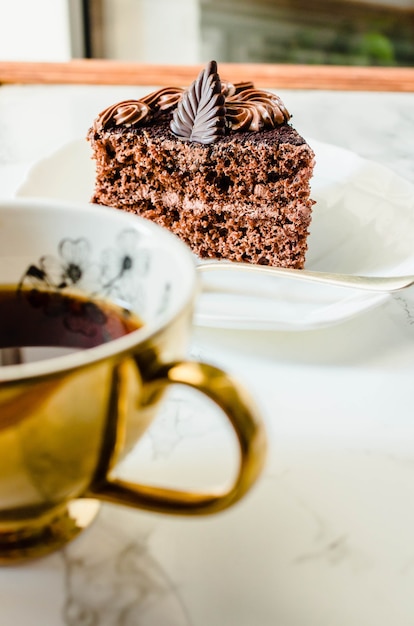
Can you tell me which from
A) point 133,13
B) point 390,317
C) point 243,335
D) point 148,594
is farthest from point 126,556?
point 133,13

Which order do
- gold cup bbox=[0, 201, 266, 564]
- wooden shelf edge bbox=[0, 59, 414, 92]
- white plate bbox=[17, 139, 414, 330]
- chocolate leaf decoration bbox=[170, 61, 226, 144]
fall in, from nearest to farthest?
gold cup bbox=[0, 201, 266, 564] → white plate bbox=[17, 139, 414, 330] → chocolate leaf decoration bbox=[170, 61, 226, 144] → wooden shelf edge bbox=[0, 59, 414, 92]

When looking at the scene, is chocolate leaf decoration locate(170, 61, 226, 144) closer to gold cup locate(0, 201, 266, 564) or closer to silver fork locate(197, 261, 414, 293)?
silver fork locate(197, 261, 414, 293)

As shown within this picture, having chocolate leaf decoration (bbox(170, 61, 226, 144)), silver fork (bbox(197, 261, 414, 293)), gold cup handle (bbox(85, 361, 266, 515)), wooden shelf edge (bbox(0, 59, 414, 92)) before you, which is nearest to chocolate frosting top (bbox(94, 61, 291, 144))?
chocolate leaf decoration (bbox(170, 61, 226, 144))

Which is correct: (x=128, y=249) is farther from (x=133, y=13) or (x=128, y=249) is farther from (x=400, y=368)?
(x=133, y=13)

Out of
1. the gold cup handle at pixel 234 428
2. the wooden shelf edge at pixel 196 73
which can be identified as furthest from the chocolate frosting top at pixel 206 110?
the gold cup handle at pixel 234 428

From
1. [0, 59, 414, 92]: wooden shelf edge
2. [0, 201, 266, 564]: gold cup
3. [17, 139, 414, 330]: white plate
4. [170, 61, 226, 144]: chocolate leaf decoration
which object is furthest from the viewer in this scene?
[0, 59, 414, 92]: wooden shelf edge

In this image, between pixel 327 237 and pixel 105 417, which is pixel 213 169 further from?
pixel 105 417

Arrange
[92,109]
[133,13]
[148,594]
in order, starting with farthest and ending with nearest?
[133,13] → [92,109] → [148,594]

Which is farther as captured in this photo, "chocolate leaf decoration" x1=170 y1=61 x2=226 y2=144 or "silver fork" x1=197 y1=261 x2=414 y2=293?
"chocolate leaf decoration" x1=170 y1=61 x2=226 y2=144

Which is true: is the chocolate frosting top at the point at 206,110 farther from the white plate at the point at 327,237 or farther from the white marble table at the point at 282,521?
the white marble table at the point at 282,521
